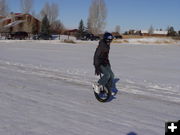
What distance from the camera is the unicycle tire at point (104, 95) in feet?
24.2

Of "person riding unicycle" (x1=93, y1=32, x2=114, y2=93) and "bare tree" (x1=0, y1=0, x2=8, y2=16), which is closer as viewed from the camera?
"person riding unicycle" (x1=93, y1=32, x2=114, y2=93)

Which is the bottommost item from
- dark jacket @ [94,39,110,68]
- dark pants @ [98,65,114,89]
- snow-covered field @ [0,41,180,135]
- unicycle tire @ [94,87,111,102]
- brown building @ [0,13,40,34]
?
snow-covered field @ [0,41,180,135]

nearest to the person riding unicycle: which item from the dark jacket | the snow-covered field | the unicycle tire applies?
the dark jacket

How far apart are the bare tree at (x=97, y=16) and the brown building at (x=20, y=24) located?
1976cm

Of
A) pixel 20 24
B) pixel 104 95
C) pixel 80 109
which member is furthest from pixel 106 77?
pixel 20 24

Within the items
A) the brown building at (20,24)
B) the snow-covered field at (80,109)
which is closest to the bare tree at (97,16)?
the brown building at (20,24)

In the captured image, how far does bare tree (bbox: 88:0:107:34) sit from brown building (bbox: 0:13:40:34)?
1976cm

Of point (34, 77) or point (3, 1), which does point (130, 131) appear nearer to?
point (34, 77)

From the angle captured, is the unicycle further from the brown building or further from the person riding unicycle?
the brown building

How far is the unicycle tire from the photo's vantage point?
7371 mm

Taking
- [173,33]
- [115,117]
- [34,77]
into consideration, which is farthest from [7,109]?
[173,33]

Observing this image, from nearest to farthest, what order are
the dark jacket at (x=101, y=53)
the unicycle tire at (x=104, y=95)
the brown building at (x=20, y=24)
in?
the dark jacket at (x=101, y=53) → the unicycle tire at (x=104, y=95) → the brown building at (x=20, y=24)

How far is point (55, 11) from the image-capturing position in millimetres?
94438

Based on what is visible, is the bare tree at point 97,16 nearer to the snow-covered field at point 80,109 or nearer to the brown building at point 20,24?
the brown building at point 20,24
